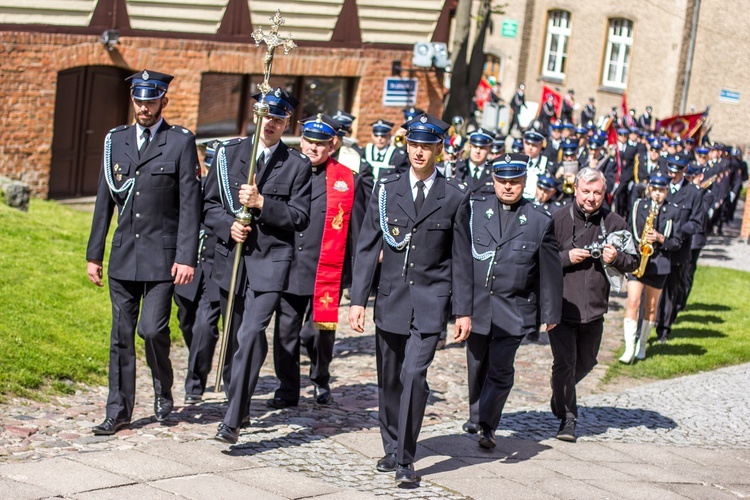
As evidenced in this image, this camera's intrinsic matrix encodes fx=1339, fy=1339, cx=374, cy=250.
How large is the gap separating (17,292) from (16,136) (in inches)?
290

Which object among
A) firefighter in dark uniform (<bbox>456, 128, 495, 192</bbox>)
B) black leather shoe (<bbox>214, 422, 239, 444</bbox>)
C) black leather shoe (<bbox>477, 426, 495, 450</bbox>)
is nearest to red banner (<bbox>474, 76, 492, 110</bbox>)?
firefighter in dark uniform (<bbox>456, 128, 495, 192</bbox>)

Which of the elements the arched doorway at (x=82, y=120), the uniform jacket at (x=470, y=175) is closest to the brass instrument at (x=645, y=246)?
the uniform jacket at (x=470, y=175)

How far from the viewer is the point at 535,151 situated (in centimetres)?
1581

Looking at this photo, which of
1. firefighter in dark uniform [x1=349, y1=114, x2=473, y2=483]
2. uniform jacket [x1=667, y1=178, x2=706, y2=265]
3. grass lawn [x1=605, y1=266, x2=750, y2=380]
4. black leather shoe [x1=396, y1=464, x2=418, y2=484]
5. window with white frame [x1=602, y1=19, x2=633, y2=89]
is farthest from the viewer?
window with white frame [x1=602, y1=19, x2=633, y2=89]

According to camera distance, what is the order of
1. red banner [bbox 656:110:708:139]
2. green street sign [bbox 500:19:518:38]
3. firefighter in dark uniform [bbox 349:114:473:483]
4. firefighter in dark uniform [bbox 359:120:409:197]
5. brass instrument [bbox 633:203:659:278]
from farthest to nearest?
green street sign [bbox 500:19:518:38], red banner [bbox 656:110:708:139], firefighter in dark uniform [bbox 359:120:409:197], brass instrument [bbox 633:203:659:278], firefighter in dark uniform [bbox 349:114:473:483]

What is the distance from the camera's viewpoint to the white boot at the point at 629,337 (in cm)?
1298

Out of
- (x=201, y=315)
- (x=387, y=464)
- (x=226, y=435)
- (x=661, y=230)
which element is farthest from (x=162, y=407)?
(x=661, y=230)


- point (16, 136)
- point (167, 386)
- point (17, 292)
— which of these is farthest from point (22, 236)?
point (167, 386)

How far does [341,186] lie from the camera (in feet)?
32.2

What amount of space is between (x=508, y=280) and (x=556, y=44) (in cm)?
3432

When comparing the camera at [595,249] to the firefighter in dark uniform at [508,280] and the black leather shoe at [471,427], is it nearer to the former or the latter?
the firefighter in dark uniform at [508,280]

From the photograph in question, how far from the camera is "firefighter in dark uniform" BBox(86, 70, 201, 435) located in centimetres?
855

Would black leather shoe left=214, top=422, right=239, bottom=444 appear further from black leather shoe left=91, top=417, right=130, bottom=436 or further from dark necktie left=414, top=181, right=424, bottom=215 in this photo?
dark necktie left=414, top=181, right=424, bottom=215

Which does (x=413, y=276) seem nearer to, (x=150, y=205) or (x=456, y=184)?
(x=456, y=184)
